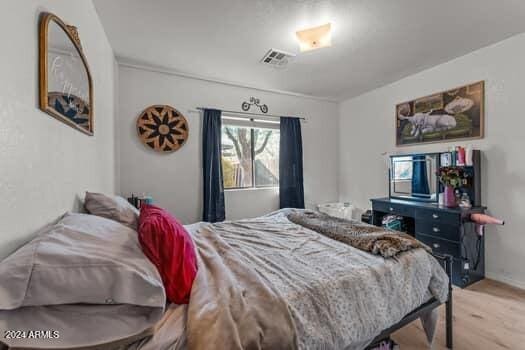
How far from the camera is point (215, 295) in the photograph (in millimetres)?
949

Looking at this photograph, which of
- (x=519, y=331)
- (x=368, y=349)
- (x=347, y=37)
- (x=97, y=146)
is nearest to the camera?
(x=368, y=349)

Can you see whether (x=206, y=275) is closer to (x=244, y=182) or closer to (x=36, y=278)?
(x=36, y=278)

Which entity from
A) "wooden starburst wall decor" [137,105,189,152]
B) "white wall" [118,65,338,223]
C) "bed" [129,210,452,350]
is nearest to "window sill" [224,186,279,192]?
"white wall" [118,65,338,223]

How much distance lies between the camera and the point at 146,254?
962mm

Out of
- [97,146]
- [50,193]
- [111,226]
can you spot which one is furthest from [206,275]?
[97,146]

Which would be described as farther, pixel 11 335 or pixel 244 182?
pixel 244 182

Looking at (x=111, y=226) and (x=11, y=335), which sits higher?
(x=111, y=226)

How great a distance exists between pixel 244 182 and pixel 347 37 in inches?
90.9

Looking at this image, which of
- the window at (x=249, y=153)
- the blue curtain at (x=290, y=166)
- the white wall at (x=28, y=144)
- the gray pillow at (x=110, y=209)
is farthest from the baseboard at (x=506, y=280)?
the white wall at (x=28, y=144)


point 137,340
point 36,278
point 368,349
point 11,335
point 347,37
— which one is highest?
point 347,37

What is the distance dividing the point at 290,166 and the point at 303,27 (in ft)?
6.92

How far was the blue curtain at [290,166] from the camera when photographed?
3.80 meters

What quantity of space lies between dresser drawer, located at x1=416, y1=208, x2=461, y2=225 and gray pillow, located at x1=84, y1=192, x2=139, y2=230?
2.85 meters

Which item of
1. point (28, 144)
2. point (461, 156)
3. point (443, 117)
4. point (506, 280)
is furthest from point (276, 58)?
point (506, 280)
